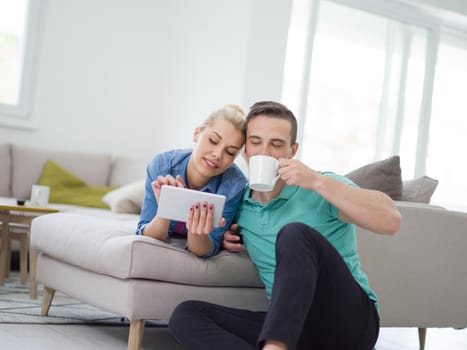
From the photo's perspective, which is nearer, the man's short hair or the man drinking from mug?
the man drinking from mug

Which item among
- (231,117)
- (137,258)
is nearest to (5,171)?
(137,258)

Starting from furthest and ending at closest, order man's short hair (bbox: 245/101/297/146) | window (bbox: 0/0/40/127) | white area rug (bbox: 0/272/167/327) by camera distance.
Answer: window (bbox: 0/0/40/127) → white area rug (bbox: 0/272/167/327) → man's short hair (bbox: 245/101/297/146)

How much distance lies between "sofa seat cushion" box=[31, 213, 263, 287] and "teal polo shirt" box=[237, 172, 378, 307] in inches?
9.2

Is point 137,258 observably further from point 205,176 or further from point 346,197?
point 346,197

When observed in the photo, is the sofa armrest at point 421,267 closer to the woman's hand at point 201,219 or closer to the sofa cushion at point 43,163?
the woman's hand at point 201,219

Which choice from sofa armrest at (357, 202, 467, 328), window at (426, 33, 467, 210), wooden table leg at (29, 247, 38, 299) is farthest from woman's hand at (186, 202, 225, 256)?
window at (426, 33, 467, 210)

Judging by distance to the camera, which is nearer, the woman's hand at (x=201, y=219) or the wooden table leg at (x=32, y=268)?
the woman's hand at (x=201, y=219)

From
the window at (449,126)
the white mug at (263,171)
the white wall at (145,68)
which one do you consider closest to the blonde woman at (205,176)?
the white mug at (263,171)

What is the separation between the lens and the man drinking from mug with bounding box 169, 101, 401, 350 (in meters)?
1.54

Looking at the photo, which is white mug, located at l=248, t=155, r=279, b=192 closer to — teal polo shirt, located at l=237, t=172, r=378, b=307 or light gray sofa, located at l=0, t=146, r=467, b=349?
teal polo shirt, located at l=237, t=172, r=378, b=307

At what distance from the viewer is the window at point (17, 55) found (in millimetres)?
5141

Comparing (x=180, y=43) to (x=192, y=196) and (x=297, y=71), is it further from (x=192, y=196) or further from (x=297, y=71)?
(x=192, y=196)

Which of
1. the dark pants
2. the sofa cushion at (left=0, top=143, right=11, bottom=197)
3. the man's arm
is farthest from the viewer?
the sofa cushion at (left=0, top=143, right=11, bottom=197)

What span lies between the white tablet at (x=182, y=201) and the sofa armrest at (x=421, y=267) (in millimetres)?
989
